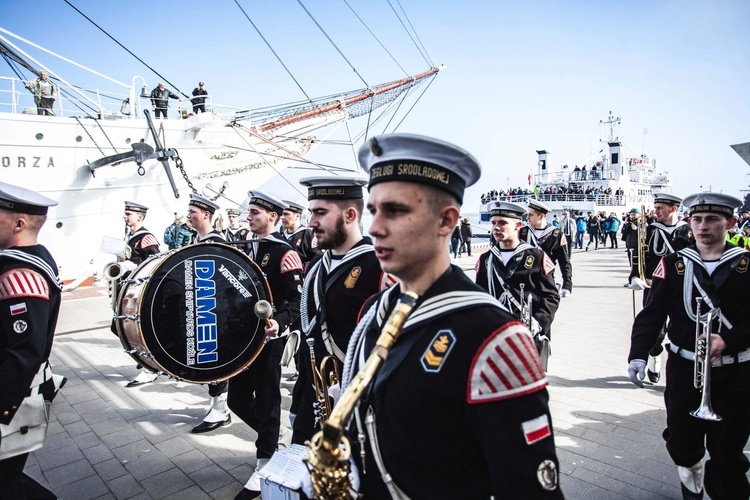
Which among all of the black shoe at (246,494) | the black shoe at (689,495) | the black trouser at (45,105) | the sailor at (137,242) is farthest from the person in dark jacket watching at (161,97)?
the black shoe at (689,495)

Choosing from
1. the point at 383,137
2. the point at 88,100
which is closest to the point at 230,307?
the point at 383,137

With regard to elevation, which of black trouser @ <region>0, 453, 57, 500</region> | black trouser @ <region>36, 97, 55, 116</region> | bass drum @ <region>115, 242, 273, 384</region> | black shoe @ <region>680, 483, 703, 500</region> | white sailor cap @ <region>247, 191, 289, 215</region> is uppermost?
black trouser @ <region>36, 97, 55, 116</region>

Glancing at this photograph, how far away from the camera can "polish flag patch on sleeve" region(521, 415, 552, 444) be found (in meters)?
1.27

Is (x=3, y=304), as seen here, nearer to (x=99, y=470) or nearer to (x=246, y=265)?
(x=246, y=265)

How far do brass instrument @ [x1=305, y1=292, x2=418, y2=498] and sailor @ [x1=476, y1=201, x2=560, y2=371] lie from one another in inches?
144

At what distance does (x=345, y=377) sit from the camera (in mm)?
1751

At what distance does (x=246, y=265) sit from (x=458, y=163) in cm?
259

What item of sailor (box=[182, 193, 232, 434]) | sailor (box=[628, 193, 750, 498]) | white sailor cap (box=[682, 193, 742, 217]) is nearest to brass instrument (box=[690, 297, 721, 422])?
sailor (box=[628, 193, 750, 498])

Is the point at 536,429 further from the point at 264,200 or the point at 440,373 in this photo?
the point at 264,200

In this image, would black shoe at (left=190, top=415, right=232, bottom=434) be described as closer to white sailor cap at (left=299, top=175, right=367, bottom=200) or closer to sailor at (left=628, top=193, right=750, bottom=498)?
white sailor cap at (left=299, top=175, right=367, bottom=200)

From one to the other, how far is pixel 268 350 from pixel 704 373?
319 centimetres

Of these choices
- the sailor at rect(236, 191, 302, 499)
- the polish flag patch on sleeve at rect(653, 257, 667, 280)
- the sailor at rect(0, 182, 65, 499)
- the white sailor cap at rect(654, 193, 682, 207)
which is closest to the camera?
the sailor at rect(0, 182, 65, 499)

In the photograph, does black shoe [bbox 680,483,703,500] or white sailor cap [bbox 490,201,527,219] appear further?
white sailor cap [bbox 490,201,527,219]

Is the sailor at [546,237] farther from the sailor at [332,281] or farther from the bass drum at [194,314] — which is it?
the bass drum at [194,314]
